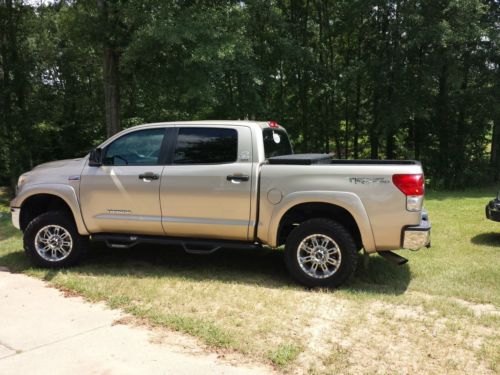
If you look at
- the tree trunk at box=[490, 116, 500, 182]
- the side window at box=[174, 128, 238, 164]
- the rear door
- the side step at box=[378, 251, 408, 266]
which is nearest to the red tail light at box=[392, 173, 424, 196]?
the side step at box=[378, 251, 408, 266]

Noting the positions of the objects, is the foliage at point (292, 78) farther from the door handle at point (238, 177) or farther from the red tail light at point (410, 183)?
the red tail light at point (410, 183)

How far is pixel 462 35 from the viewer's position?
14711 millimetres

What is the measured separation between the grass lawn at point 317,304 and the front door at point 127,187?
25.6 inches

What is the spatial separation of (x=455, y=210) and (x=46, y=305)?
9.22m

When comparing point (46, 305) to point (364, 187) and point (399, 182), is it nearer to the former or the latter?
point (364, 187)

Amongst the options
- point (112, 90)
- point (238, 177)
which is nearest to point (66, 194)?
point (238, 177)

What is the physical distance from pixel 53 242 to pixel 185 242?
1.86 meters

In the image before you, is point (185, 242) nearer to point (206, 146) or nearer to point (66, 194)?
point (206, 146)

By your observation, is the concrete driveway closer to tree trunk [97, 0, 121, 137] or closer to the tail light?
the tail light

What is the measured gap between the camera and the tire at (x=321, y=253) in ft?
17.2

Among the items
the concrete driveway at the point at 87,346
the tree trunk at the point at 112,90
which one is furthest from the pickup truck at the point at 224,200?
the tree trunk at the point at 112,90

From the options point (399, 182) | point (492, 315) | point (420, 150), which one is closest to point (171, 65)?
point (399, 182)

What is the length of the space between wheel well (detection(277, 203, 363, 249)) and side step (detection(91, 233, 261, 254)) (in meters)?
0.46

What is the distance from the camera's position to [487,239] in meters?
7.87
